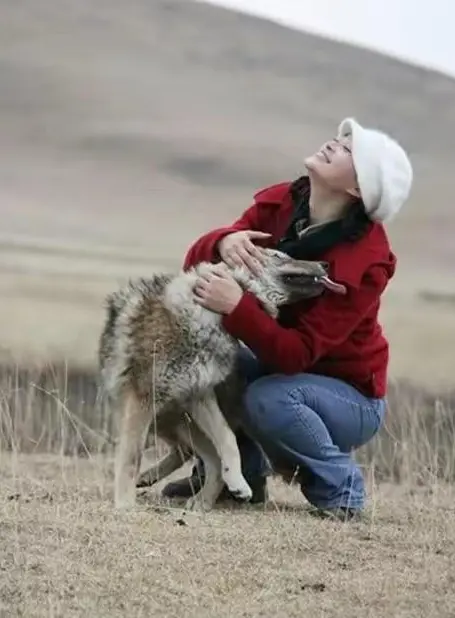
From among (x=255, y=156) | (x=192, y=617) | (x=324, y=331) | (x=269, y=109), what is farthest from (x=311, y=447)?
(x=269, y=109)

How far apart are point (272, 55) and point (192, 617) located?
19.9m

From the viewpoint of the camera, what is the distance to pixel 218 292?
421 cm

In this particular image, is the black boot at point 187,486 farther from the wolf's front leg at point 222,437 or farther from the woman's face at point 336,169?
the woman's face at point 336,169

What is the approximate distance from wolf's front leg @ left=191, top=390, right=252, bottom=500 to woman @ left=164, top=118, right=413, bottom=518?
11cm

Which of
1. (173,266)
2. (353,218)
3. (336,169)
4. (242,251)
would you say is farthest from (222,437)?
(173,266)

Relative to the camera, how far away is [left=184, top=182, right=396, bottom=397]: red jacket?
420 cm

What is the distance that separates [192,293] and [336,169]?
2.14 feet

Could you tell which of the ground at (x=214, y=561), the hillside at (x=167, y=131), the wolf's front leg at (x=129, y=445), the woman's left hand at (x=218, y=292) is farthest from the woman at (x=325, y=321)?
the hillside at (x=167, y=131)

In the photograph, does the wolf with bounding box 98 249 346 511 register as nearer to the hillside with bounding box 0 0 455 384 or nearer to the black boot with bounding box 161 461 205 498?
the black boot with bounding box 161 461 205 498

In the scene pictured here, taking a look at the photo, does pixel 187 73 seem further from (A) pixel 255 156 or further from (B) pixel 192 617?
(B) pixel 192 617

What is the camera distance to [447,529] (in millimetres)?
4254

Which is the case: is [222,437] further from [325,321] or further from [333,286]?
[333,286]

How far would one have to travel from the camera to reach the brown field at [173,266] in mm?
3330

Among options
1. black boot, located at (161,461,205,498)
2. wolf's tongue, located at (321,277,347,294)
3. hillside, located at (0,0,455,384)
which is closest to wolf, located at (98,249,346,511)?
wolf's tongue, located at (321,277,347,294)
